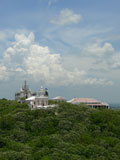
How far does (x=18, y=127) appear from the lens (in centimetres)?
4509

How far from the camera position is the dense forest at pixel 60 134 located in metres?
36.6

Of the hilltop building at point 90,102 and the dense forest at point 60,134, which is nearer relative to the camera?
the dense forest at point 60,134

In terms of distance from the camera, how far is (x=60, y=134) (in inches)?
1708

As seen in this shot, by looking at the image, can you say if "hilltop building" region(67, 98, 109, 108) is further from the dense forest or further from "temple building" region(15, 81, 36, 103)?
the dense forest

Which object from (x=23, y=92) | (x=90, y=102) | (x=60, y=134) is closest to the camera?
(x=60, y=134)

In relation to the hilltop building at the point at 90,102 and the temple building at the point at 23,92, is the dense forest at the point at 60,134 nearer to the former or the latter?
the hilltop building at the point at 90,102

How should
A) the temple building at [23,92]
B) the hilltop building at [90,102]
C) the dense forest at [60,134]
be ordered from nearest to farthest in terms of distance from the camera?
the dense forest at [60,134] < the hilltop building at [90,102] < the temple building at [23,92]

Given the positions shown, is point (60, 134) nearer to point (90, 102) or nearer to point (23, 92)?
point (90, 102)

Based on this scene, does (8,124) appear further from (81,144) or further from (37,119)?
(81,144)

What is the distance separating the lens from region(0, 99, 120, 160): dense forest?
36625 millimetres

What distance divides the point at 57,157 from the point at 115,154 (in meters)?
8.58

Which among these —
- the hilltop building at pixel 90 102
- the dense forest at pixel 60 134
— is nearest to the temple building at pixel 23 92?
the hilltop building at pixel 90 102

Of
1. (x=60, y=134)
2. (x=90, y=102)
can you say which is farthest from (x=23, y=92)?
(x=60, y=134)

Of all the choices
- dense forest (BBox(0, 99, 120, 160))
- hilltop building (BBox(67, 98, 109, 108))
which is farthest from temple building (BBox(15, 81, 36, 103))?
dense forest (BBox(0, 99, 120, 160))
